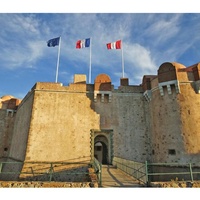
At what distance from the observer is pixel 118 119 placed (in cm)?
1789

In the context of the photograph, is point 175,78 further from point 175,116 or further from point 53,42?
point 53,42

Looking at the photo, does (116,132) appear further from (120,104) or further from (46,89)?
(46,89)

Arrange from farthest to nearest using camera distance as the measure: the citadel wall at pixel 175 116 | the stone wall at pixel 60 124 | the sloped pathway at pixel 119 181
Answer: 1. the stone wall at pixel 60 124
2. the citadel wall at pixel 175 116
3. the sloped pathway at pixel 119 181

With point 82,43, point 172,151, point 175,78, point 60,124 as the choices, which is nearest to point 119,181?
point 172,151

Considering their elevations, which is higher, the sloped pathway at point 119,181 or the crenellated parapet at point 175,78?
the crenellated parapet at point 175,78

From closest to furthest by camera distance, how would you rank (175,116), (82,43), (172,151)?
(172,151)
(175,116)
(82,43)

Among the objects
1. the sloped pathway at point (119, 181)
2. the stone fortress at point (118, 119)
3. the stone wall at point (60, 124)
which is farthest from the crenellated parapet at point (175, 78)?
the sloped pathway at point (119, 181)

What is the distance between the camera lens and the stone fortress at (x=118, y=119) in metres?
15.0

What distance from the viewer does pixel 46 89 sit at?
60.1 ft

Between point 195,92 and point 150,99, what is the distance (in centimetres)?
421

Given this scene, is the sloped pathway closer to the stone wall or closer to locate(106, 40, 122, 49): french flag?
the stone wall

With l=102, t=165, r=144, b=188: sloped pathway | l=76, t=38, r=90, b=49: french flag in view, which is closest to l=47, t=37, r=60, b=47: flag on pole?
l=76, t=38, r=90, b=49: french flag

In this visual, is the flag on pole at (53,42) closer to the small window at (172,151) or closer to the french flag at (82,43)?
the french flag at (82,43)

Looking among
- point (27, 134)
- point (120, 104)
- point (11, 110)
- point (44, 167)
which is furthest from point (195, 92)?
point (11, 110)
